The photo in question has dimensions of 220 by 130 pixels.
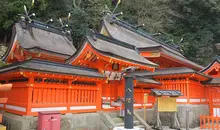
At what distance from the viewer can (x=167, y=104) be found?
43.4 feet

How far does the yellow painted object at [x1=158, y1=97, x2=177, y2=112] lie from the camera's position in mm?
13156

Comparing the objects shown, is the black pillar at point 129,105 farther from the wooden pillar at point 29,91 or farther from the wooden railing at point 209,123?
the wooden railing at point 209,123

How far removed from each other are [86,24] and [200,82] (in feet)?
60.0

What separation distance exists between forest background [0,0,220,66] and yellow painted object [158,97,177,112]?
19.5 metres

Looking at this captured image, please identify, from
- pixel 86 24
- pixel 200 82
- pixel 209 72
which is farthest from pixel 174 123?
pixel 86 24

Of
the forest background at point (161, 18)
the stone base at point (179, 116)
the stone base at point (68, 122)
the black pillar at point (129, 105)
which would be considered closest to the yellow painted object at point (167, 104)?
the stone base at point (179, 116)

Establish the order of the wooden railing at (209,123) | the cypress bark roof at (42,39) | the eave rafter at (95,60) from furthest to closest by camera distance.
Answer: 1. the cypress bark roof at (42,39)
2. the wooden railing at (209,123)
3. the eave rafter at (95,60)

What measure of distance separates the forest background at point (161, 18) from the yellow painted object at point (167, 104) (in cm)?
Answer: 1949

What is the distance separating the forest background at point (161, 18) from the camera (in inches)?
1223

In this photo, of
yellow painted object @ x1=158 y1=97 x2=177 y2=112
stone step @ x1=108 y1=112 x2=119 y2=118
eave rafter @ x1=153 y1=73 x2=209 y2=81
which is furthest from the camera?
eave rafter @ x1=153 y1=73 x2=209 y2=81

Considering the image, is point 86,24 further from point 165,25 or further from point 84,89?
point 84,89

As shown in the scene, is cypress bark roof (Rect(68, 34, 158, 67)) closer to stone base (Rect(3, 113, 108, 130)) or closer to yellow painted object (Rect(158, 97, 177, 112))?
yellow painted object (Rect(158, 97, 177, 112))

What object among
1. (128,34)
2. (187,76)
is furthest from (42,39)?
(187,76)

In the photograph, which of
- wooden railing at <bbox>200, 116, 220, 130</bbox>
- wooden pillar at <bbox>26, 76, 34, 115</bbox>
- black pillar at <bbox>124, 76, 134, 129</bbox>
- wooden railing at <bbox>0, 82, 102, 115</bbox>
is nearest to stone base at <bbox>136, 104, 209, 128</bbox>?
wooden railing at <bbox>200, 116, 220, 130</bbox>
